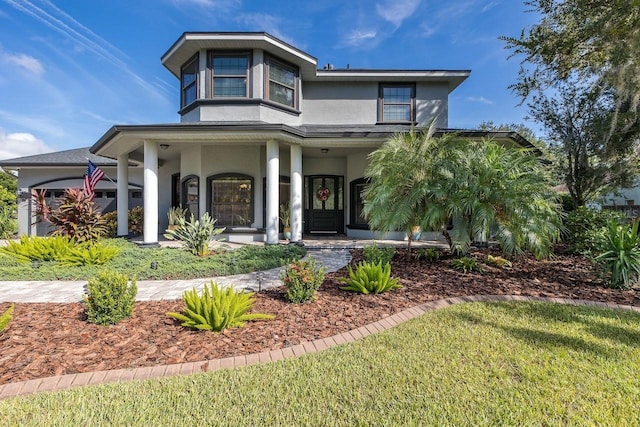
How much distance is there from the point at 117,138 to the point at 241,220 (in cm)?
435

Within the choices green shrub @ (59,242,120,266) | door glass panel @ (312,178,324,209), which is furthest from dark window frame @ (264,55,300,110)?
green shrub @ (59,242,120,266)

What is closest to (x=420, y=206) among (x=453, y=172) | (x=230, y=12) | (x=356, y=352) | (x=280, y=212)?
(x=453, y=172)

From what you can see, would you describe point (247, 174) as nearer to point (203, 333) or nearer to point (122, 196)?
point (122, 196)

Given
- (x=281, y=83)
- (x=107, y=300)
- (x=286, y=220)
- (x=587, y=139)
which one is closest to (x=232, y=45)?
(x=281, y=83)

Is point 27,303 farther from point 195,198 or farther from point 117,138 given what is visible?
point 195,198

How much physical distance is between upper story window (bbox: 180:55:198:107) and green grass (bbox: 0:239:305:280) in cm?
595

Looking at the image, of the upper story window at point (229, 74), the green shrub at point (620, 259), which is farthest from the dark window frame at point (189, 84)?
the green shrub at point (620, 259)

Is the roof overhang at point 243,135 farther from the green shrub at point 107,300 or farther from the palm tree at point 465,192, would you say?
the green shrub at point 107,300

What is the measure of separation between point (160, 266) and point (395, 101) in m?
9.89

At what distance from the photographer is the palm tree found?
5.12 metres

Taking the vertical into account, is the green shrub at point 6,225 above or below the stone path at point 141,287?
above

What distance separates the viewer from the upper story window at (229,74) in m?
9.48

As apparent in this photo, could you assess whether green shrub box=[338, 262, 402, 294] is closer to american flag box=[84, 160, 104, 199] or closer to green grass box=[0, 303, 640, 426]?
green grass box=[0, 303, 640, 426]

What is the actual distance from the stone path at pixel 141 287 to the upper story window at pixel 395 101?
25.4ft
